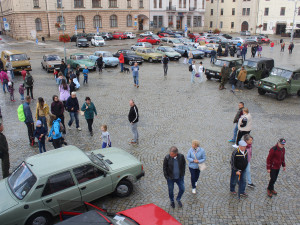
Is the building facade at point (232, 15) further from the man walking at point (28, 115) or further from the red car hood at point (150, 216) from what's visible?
the red car hood at point (150, 216)

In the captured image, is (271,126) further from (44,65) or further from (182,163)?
(44,65)

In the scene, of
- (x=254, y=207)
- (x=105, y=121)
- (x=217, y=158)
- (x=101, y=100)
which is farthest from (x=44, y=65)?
(x=254, y=207)

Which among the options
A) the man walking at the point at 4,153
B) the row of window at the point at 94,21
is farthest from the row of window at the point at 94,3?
the man walking at the point at 4,153

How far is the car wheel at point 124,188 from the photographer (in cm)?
697

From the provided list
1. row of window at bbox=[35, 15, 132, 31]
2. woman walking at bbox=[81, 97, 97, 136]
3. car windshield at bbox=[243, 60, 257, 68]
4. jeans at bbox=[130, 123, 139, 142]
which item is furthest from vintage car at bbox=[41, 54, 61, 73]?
row of window at bbox=[35, 15, 132, 31]

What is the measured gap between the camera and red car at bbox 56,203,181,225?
14.5 feet

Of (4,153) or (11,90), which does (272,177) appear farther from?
(11,90)

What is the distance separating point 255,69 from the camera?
18.6 meters

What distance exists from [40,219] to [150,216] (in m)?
2.40

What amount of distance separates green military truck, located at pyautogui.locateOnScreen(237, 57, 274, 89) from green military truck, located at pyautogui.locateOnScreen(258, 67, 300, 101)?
5.53 ft

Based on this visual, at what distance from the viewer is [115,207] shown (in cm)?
674

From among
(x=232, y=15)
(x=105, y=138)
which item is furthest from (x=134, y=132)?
(x=232, y=15)

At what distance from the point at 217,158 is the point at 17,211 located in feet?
19.9

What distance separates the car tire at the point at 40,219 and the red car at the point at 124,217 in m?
0.66
